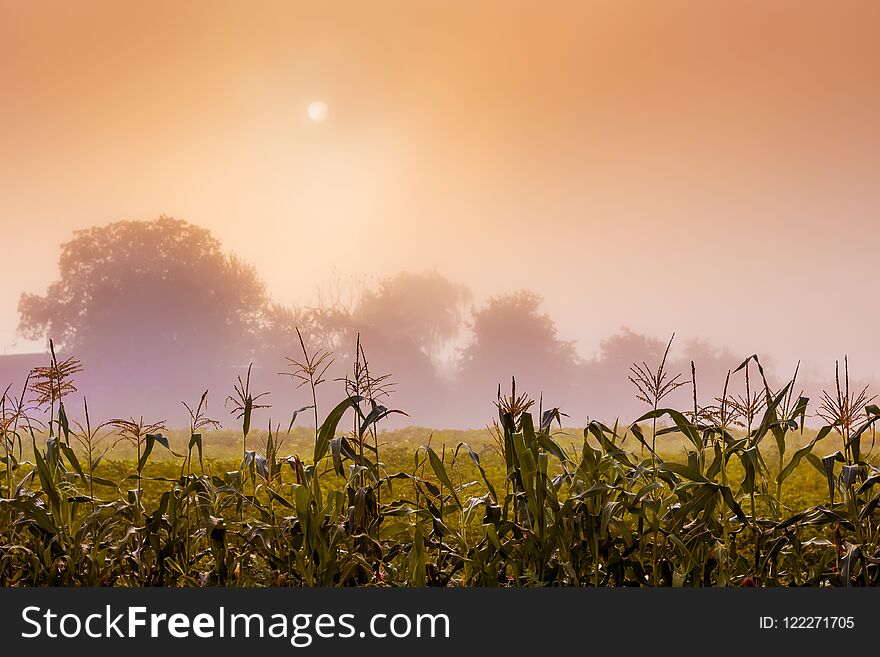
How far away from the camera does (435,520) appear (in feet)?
11.2

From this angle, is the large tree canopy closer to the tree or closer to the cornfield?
the tree

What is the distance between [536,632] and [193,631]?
1.39 metres

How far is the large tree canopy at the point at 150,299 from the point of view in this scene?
1592 cm

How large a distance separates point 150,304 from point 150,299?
174mm

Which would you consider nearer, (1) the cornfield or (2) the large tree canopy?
(1) the cornfield

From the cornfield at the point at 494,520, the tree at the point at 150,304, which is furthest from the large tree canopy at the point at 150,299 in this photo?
the cornfield at the point at 494,520

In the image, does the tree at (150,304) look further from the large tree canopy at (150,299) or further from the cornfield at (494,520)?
the cornfield at (494,520)

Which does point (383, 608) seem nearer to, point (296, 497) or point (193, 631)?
point (296, 497)

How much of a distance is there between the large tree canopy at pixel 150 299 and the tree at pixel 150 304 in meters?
0.02

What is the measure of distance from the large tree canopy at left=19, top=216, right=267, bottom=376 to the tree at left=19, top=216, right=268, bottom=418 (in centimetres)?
2

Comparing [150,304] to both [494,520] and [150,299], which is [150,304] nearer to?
[150,299]

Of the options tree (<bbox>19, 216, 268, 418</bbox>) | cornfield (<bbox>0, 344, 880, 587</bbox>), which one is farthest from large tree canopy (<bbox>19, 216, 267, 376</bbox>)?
cornfield (<bbox>0, 344, 880, 587</bbox>)

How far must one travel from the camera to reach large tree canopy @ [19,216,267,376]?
1592cm

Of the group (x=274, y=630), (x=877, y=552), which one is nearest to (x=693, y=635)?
(x=877, y=552)
